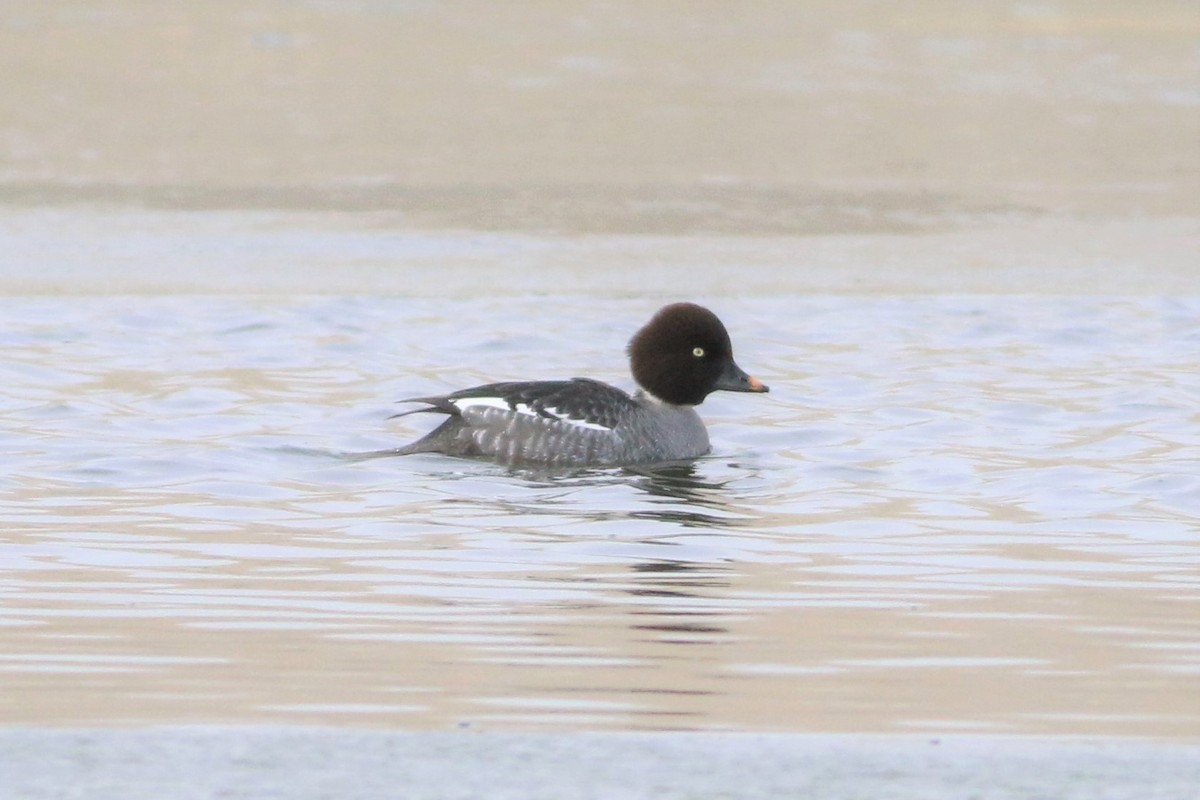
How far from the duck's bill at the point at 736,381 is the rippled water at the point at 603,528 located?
0.25 m

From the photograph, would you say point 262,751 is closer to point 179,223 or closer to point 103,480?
point 103,480

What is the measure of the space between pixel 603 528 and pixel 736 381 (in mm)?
2521

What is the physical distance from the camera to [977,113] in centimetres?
1977

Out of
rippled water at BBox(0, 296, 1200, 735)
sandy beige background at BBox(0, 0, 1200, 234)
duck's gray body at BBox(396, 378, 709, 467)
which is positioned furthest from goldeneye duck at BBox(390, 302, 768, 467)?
sandy beige background at BBox(0, 0, 1200, 234)

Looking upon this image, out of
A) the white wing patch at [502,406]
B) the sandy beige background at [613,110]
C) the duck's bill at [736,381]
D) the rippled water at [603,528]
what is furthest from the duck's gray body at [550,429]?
the sandy beige background at [613,110]

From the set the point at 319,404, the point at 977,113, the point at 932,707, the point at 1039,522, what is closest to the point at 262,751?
the point at 932,707

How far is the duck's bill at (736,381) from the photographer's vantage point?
9.97 m

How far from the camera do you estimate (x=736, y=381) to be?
1003cm

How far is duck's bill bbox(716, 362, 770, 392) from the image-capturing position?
9969 millimetres

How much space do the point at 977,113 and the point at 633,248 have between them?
647 cm

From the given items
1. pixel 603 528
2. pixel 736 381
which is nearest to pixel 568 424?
pixel 736 381

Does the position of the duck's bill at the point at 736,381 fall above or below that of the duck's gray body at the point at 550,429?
above

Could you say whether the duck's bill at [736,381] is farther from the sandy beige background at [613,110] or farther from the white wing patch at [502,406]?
the sandy beige background at [613,110]

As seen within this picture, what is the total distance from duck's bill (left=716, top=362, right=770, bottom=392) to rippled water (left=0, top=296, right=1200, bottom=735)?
0.25 metres
